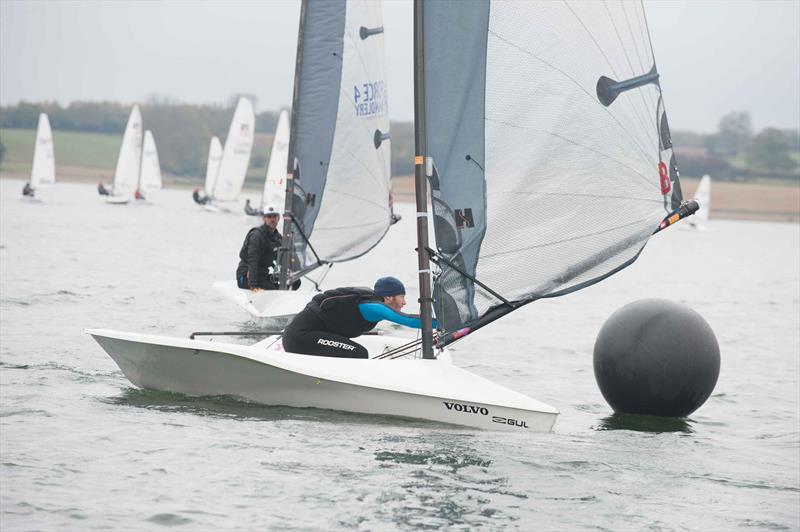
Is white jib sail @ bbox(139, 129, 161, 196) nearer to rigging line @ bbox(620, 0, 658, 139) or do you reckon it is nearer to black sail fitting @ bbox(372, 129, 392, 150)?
black sail fitting @ bbox(372, 129, 392, 150)

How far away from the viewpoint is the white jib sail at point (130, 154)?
65.3 metres

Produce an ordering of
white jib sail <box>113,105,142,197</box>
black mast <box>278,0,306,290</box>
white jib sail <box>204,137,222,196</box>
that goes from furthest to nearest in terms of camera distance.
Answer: white jib sail <box>113,105,142,197</box>, white jib sail <box>204,137,222,196</box>, black mast <box>278,0,306,290</box>

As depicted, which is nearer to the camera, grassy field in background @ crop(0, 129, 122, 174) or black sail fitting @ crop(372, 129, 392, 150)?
black sail fitting @ crop(372, 129, 392, 150)

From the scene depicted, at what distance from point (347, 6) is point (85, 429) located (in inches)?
363

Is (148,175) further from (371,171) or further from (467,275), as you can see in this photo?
(467,275)

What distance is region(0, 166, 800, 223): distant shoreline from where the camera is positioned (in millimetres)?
108000

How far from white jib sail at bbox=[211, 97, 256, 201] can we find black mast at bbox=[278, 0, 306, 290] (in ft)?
115

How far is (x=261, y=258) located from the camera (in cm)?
1538

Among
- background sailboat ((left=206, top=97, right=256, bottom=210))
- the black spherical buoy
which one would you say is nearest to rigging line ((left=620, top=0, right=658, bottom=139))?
the black spherical buoy

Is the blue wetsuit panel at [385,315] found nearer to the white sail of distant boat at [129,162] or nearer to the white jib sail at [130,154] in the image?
the white sail of distant boat at [129,162]

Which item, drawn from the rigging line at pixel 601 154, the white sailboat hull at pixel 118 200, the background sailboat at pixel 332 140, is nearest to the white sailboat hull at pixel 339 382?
the rigging line at pixel 601 154

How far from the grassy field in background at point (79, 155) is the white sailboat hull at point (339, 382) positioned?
363ft

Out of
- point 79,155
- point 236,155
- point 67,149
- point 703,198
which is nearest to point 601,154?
point 236,155

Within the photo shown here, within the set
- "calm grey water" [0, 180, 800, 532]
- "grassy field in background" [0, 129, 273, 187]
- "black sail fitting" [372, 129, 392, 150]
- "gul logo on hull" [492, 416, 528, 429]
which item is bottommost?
"calm grey water" [0, 180, 800, 532]
